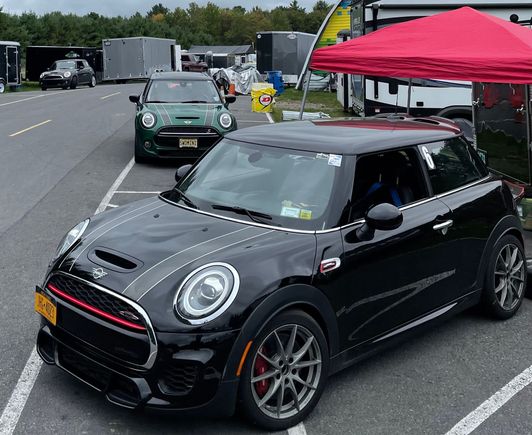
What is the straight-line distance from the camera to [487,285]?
5.08 meters

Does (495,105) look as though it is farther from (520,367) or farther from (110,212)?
(110,212)

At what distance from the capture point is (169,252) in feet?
12.2

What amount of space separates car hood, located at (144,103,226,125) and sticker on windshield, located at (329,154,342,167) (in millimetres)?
7543

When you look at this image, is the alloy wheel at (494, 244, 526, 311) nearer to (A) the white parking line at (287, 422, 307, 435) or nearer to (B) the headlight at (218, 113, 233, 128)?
(A) the white parking line at (287, 422, 307, 435)

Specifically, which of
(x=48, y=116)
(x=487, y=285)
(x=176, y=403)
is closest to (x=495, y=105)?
(x=487, y=285)

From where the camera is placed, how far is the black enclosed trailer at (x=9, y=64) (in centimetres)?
3466

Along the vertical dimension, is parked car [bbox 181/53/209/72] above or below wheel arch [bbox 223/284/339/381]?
above

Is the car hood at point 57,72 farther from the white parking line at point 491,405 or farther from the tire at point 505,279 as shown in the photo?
the white parking line at point 491,405

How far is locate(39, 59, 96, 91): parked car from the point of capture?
124 feet

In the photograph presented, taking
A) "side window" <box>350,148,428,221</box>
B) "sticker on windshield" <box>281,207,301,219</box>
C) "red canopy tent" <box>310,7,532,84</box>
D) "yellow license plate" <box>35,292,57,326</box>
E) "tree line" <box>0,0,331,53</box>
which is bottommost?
"yellow license plate" <box>35,292,57,326</box>

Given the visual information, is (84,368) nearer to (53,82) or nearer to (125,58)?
(53,82)

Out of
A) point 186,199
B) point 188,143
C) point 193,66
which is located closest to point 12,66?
point 193,66

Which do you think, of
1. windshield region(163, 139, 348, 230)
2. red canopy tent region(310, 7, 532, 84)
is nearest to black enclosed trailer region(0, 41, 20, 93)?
red canopy tent region(310, 7, 532, 84)

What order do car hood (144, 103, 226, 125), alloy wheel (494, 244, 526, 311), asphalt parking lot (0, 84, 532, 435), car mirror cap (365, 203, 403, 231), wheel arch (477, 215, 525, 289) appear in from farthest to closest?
car hood (144, 103, 226, 125) → alloy wheel (494, 244, 526, 311) → wheel arch (477, 215, 525, 289) → car mirror cap (365, 203, 403, 231) → asphalt parking lot (0, 84, 532, 435)
